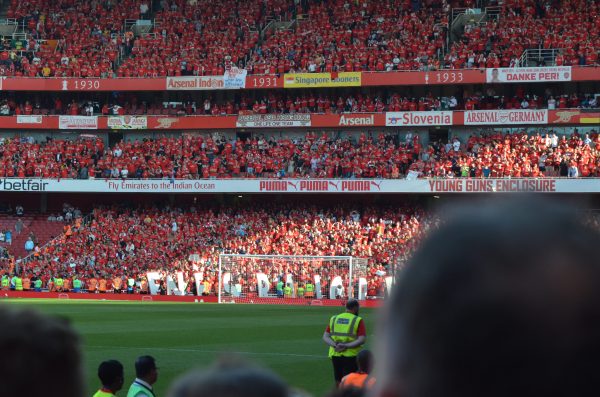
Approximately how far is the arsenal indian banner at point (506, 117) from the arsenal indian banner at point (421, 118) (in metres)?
1.21

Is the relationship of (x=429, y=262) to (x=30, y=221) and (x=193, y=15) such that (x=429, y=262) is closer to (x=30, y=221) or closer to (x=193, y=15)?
(x=30, y=221)

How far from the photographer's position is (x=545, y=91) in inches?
2180

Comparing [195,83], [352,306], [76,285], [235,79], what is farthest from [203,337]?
[195,83]

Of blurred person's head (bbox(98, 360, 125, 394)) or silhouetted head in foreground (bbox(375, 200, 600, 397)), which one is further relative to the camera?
blurred person's head (bbox(98, 360, 125, 394))

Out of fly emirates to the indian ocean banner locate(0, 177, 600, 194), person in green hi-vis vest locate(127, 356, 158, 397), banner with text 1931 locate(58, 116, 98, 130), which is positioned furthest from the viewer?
banner with text 1931 locate(58, 116, 98, 130)

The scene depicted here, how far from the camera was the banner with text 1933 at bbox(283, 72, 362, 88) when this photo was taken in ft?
187

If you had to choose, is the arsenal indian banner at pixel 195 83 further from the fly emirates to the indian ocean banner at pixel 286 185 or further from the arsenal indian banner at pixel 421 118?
the arsenal indian banner at pixel 421 118

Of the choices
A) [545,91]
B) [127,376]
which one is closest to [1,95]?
[545,91]

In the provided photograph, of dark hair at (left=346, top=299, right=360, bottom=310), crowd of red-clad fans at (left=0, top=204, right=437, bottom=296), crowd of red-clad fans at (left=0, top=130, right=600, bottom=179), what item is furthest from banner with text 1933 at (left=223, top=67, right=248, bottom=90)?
dark hair at (left=346, top=299, right=360, bottom=310)

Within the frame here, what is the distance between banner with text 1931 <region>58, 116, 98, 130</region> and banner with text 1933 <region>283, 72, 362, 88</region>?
11.8 metres

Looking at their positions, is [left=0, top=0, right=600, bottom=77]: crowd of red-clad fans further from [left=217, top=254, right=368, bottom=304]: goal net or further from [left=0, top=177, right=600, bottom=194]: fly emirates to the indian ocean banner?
[left=217, top=254, right=368, bottom=304]: goal net

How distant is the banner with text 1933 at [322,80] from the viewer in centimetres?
5691

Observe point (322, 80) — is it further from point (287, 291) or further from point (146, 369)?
point (146, 369)

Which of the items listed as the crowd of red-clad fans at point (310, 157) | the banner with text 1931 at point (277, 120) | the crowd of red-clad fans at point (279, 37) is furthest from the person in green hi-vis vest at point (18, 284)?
the banner with text 1931 at point (277, 120)
